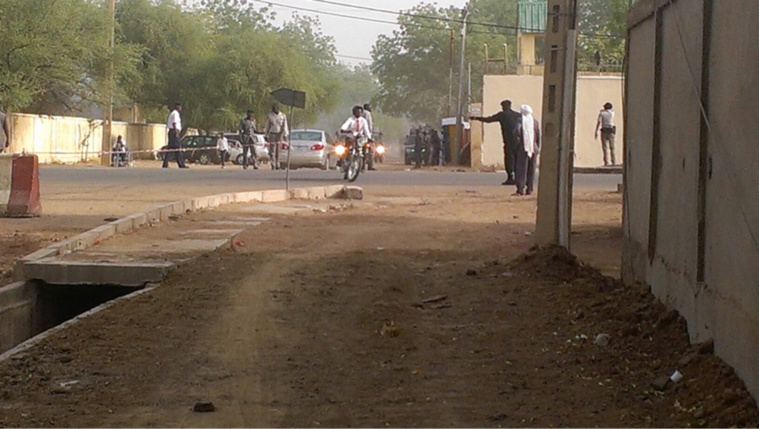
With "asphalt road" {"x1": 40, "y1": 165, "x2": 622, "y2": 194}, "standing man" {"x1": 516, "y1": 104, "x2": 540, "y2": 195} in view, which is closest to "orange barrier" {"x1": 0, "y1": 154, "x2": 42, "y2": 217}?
"asphalt road" {"x1": 40, "y1": 165, "x2": 622, "y2": 194}

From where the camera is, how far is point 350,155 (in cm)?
2509

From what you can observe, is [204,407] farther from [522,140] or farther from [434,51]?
[434,51]

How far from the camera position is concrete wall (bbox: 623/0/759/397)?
5590 millimetres

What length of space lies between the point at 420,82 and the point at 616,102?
1876 inches

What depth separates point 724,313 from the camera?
5.97 metres

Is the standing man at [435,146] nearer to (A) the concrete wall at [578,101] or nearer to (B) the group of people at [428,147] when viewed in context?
(B) the group of people at [428,147]

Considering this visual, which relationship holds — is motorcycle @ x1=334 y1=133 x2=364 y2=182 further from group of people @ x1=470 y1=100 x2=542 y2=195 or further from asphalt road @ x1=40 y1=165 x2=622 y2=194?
group of people @ x1=470 y1=100 x2=542 y2=195

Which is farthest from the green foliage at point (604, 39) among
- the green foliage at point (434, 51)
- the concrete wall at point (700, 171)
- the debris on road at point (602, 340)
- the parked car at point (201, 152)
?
the debris on road at point (602, 340)

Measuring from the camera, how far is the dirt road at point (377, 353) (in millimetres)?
5793

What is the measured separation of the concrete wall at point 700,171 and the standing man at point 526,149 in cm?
1028

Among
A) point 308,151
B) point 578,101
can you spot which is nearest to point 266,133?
point 308,151

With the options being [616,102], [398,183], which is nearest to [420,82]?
[616,102]

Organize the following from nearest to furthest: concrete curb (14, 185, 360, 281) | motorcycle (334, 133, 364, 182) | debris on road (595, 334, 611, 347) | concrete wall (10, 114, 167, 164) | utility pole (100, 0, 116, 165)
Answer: debris on road (595, 334, 611, 347), concrete curb (14, 185, 360, 281), motorcycle (334, 133, 364, 182), concrete wall (10, 114, 167, 164), utility pole (100, 0, 116, 165)

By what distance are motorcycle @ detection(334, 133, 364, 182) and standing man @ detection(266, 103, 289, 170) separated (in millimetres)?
6290
